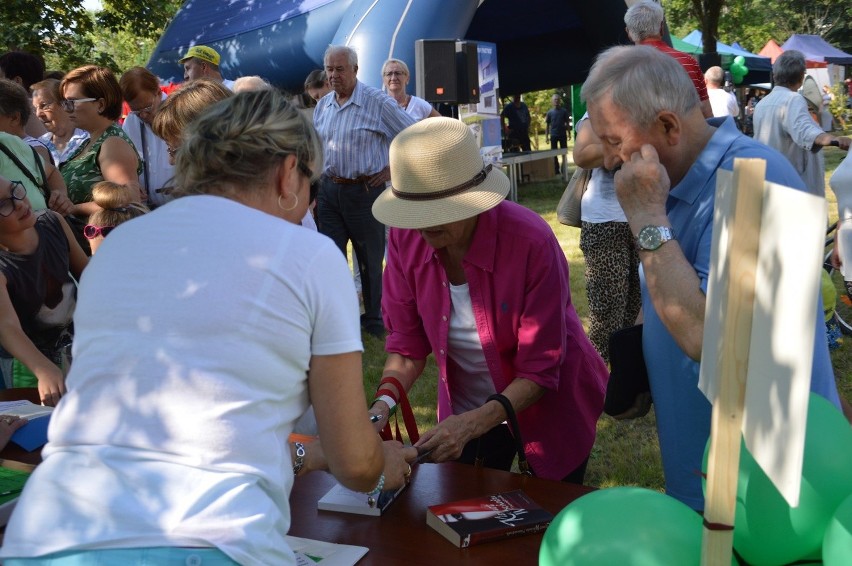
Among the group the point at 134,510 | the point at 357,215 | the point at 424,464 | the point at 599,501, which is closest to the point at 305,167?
the point at 134,510

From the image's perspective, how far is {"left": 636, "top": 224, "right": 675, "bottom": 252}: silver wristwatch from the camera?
5.86ft

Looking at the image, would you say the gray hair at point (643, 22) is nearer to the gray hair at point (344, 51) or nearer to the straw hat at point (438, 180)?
the gray hair at point (344, 51)

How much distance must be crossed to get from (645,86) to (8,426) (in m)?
2.08

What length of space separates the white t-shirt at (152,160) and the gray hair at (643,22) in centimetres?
277

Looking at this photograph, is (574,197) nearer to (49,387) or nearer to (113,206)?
(113,206)

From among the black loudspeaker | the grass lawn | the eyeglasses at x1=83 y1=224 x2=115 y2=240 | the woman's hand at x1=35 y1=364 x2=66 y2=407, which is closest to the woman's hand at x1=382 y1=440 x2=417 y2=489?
the woman's hand at x1=35 y1=364 x2=66 y2=407

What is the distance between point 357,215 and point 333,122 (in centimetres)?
75

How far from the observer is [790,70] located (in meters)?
7.07

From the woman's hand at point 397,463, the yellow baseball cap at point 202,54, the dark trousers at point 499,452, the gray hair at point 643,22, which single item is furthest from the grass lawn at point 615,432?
the yellow baseball cap at point 202,54

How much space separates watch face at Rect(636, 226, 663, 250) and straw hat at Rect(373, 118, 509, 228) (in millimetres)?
625

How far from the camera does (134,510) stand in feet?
4.20

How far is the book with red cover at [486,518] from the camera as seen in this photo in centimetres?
180

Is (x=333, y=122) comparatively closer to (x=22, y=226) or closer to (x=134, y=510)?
(x=22, y=226)

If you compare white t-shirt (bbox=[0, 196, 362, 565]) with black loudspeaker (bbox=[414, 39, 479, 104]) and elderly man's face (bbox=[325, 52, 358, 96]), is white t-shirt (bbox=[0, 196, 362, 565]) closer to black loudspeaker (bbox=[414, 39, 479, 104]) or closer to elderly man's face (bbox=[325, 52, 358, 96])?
elderly man's face (bbox=[325, 52, 358, 96])
